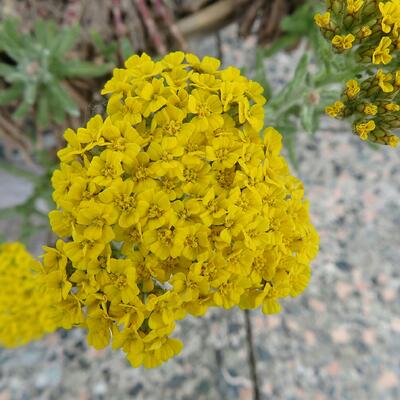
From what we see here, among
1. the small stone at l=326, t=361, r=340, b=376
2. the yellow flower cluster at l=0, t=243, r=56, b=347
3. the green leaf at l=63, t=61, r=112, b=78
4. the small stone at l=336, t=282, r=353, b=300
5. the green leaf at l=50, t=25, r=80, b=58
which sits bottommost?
the small stone at l=326, t=361, r=340, b=376

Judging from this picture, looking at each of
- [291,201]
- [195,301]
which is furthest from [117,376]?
[291,201]

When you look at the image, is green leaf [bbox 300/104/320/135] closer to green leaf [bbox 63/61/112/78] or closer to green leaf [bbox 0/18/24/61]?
green leaf [bbox 63/61/112/78]

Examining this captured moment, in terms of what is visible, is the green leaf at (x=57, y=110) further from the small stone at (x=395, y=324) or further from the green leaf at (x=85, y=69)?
the small stone at (x=395, y=324)

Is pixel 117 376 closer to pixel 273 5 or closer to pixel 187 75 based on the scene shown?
pixel 187 75

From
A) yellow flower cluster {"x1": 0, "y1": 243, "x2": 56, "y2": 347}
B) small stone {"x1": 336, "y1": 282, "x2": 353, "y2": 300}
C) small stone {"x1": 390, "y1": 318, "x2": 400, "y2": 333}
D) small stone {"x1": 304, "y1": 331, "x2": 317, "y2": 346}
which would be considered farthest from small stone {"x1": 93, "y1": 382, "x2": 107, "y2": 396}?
small stone {"x1": 390, "y1": 318, "x2": 400, "y2": 333}

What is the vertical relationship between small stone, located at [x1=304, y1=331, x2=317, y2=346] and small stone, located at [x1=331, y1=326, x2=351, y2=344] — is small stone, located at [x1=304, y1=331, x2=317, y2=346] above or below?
above

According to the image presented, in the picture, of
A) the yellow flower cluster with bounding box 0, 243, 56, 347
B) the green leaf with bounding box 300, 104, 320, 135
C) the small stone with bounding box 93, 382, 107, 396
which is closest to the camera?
the green leaf with bounding box 300, 104, 320, 135
